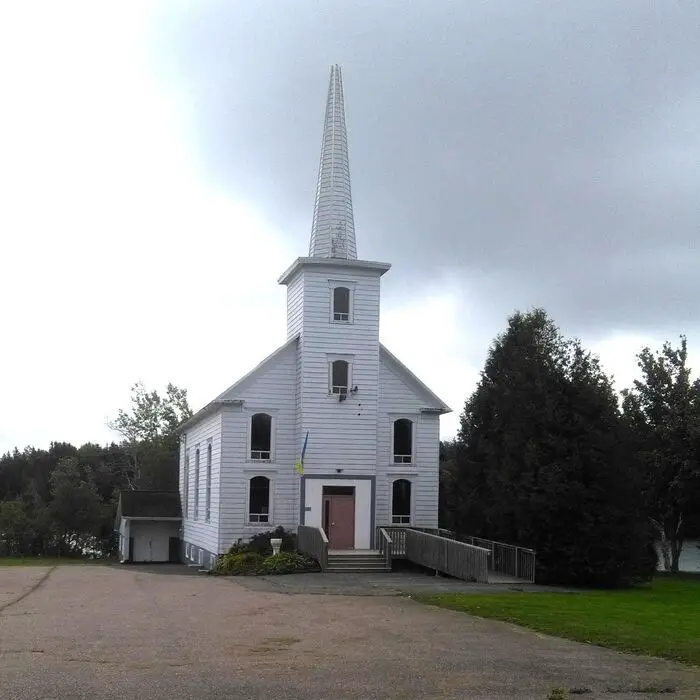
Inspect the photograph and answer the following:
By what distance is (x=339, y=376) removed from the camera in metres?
33.7

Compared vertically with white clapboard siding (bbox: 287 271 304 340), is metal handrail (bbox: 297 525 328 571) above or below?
below

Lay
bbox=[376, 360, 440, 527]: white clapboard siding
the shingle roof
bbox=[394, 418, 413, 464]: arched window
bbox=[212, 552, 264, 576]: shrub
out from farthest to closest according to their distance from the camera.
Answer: the shingle roof < bbox=[394, 418, 413, 464]: arched window < bbox=[376, 360, 440, 527]: white clapboard siding < bbox=[212, 552, 264, 576]: shrub

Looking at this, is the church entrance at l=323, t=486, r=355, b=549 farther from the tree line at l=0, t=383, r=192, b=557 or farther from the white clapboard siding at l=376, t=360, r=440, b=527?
the tree line at l=0, t=383, r=192, b=557

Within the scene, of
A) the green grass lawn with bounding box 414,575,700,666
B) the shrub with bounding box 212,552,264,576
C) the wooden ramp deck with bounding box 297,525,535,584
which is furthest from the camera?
the shrub with bounding box 212,552,264,576

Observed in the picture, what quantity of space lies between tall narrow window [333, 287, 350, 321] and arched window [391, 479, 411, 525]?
617 centimetres

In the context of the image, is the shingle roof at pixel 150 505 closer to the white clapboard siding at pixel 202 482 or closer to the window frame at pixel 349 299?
the white clapboard siding at pixel 202 482

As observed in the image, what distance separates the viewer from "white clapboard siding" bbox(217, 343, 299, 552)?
3316 cm

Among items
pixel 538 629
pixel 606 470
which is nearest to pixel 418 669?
pixel 538 629

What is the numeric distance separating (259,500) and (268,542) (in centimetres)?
206

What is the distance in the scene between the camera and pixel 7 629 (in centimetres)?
1410

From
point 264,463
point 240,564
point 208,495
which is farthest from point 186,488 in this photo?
point 240,564

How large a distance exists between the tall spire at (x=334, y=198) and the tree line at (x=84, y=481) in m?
27.8

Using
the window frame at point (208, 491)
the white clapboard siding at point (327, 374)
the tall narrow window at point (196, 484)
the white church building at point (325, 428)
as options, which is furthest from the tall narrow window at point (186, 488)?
the white clapboard siding at point (327, 374)

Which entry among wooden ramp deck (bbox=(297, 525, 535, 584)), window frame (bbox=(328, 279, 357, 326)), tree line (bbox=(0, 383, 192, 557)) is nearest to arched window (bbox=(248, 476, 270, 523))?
wooden ramp deck (bbox=(297, 525, 535, 584))
